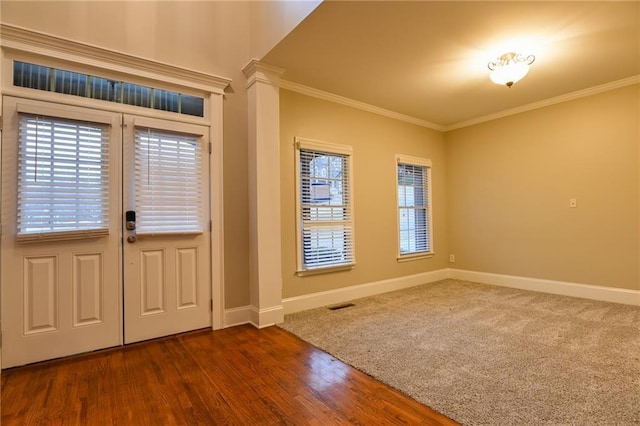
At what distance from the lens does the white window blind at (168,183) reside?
2.86m

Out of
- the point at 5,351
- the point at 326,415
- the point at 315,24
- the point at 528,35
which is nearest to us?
the point at 326,415

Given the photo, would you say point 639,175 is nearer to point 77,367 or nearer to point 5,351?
point 77,367

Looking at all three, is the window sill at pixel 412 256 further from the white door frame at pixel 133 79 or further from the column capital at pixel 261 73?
the column capital at pixel 261 73

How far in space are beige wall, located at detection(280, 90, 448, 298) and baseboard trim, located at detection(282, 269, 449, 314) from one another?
0.06m

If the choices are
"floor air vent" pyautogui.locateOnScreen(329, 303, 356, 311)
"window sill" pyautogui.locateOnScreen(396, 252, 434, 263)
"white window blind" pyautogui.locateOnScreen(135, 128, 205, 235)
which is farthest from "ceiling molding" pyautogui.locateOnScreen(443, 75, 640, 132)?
"white window blind" pyautogui.locateOnScreen(135, 128, 205, 235)

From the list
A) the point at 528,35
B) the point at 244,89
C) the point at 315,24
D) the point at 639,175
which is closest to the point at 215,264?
the point at 244,89

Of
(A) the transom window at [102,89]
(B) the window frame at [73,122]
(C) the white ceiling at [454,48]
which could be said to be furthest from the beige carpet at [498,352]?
(C) the white ceiling at [454,48]

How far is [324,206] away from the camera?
400 centimetres

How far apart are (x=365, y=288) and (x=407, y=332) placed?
138cm

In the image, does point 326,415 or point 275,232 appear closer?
point 326,415

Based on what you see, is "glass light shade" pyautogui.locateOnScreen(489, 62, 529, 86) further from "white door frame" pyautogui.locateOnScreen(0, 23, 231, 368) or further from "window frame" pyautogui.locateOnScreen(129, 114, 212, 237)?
"window frame" pyautogui.locateOnScreen(129, 114, 212, 237)

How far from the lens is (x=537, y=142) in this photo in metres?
4.52

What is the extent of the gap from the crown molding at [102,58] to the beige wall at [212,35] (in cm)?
9

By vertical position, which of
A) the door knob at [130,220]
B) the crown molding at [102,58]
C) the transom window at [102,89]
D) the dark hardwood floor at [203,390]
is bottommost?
the dark hardwood floor at [203,390]
